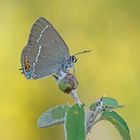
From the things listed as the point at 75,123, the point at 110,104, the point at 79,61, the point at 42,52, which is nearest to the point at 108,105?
the point at 110,104

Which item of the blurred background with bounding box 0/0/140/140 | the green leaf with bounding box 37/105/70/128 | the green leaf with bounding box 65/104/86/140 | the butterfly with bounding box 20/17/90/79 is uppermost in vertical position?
the blurred background with bounding box 0/0/140/140

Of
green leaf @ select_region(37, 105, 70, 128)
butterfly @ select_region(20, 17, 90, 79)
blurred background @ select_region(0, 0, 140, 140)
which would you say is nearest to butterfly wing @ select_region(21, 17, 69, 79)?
butterfly @ select_region(20, 17, 90, 79)

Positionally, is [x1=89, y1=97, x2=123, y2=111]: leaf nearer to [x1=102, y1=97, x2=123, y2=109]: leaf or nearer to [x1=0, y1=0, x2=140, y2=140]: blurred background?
[x1=102, y1=97, x2=123, y2=109]: leaf

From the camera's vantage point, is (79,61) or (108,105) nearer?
(108,105)

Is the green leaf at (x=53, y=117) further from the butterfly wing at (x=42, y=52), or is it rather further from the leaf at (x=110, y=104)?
the butterfly wing at (x=42, y=52)

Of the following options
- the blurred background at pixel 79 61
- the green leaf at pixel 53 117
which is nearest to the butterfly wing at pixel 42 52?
the green leaf at pixel 53 117

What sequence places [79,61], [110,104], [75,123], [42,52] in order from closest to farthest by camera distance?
1. [75,123]
2. [110,104]
3. [42,52]
4. [79,61]

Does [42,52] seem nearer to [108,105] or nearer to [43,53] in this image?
[43,53]
